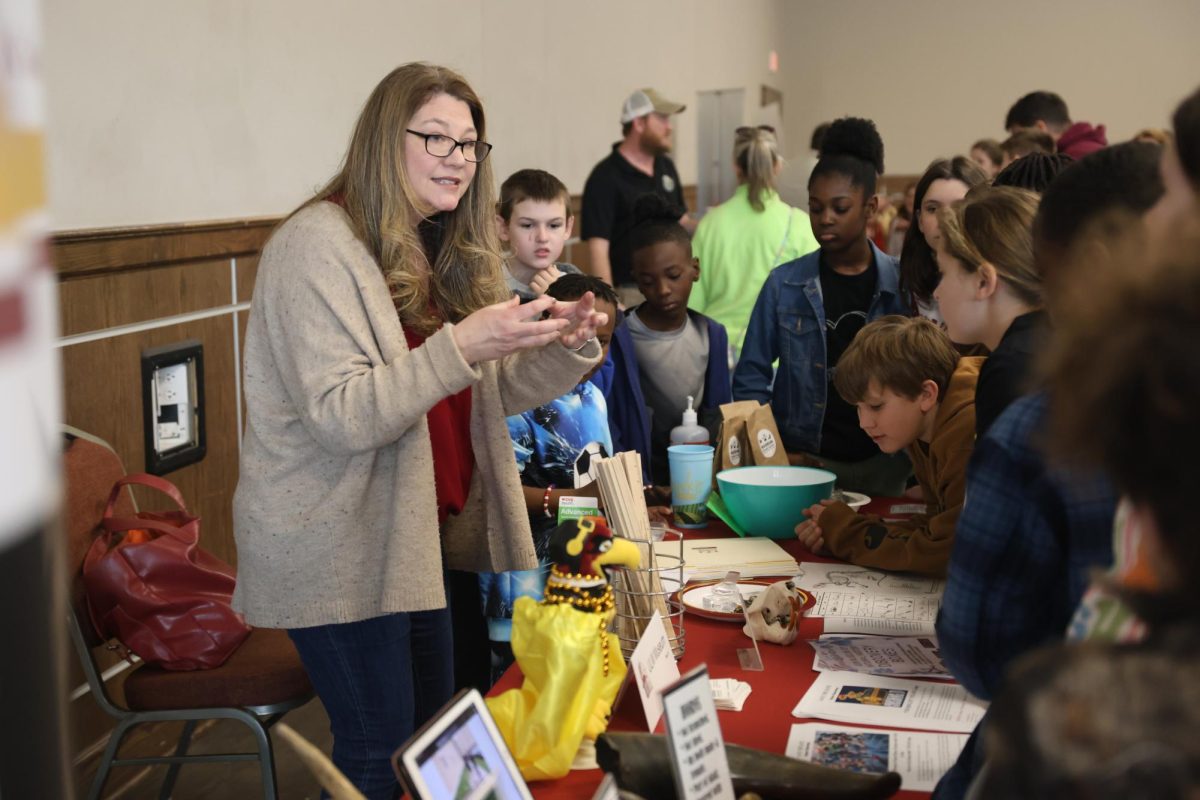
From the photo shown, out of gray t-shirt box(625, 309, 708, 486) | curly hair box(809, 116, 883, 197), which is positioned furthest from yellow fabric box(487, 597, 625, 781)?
curly hair box(809, 116, 883, 197)

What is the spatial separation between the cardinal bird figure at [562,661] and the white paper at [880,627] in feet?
1.89

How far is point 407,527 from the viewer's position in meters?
1.78

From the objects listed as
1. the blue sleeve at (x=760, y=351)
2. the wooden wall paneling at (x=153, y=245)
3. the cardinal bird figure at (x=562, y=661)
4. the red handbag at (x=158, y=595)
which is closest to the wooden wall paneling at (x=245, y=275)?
the wooden wall paneling at (x=153, y=245)

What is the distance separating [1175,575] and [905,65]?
574 inches

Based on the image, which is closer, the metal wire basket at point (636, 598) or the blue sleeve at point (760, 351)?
the metal wire basket at point (636, 598)

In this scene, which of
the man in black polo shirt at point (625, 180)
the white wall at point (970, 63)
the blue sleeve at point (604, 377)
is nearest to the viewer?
the blue sleeve at point (604, 377)

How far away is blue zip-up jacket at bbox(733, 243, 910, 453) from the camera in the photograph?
3062mm

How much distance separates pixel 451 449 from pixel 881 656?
76cm

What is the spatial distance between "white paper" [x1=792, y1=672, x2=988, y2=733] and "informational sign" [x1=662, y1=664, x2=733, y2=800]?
0.37 meters

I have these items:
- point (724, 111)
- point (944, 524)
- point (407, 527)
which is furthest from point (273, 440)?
point (724, 111)

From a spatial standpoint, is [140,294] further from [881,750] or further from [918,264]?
[881,750]

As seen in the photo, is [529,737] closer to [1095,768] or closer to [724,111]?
[1095,768]

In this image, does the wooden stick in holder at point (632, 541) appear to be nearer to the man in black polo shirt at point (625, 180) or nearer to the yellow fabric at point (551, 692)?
the yellow fabric at point (551, 692)

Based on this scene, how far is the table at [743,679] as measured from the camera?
1341 mm
